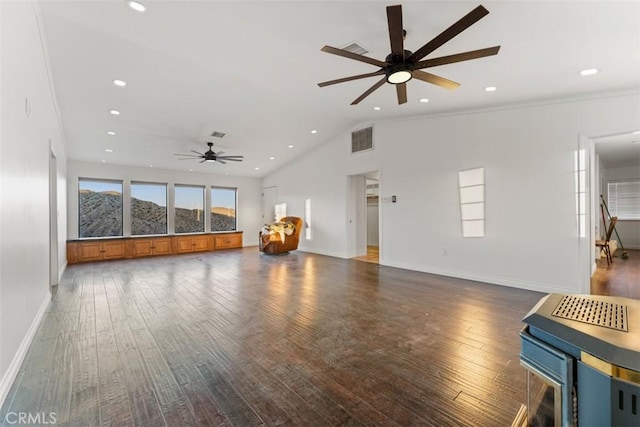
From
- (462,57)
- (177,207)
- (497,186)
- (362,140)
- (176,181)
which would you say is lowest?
(177,207)

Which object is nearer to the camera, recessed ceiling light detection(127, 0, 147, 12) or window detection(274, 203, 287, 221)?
recessed ceiling light detection(127, 0, 147, 12)

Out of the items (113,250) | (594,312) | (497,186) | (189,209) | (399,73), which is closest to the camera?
(594,312)

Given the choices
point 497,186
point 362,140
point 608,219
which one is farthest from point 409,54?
point 608,219

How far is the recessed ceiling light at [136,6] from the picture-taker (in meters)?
2.64

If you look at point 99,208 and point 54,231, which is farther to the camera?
point 99,208

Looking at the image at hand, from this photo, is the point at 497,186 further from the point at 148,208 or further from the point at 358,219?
the point at 148,208

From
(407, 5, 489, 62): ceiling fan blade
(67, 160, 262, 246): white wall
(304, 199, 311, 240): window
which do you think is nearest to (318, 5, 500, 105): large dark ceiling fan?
(407, 5, 489, 62): ceiling fan blade

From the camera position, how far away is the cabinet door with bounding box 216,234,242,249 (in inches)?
386

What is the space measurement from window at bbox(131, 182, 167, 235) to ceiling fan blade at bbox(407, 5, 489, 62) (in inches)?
356

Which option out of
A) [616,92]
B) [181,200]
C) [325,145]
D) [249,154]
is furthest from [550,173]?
[181,200]

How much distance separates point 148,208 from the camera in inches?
352

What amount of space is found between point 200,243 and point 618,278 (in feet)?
34.5

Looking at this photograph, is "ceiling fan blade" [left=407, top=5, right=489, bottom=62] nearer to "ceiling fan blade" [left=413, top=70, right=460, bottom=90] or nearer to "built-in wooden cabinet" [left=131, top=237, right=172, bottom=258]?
"ceiling fan blade" [left=413, top=70, right=460, bottom=90]

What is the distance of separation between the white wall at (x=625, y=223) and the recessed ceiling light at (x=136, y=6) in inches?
459
